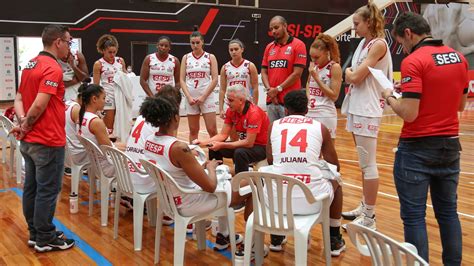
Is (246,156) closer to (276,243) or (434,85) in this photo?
(276,243)

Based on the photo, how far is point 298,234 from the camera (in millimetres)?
2895

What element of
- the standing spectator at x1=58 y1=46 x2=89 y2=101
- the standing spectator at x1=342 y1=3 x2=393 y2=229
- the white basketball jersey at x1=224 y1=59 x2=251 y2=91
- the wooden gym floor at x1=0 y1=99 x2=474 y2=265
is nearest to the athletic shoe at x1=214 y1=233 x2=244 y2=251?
the wooden gym floor at x1=0 y1=99 x2=474 y2=265

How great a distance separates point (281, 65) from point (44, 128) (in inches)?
101

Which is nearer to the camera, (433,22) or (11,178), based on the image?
(11,178)

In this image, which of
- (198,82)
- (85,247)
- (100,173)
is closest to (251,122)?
(100,173)

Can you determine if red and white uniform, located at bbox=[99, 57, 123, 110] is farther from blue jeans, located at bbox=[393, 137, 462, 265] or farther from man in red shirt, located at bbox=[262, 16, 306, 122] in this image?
blue jeans, located at bbox=[393, 137, 462, 265]

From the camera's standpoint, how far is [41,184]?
366 cm

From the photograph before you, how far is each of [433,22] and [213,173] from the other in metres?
15.7

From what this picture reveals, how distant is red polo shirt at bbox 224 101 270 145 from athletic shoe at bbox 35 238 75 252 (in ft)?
5.82

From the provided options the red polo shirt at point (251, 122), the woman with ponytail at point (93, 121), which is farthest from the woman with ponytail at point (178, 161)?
the woman with ponytail at point (93, 121)

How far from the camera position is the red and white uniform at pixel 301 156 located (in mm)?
A: 3043

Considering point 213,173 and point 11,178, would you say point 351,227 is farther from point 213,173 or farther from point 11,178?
point 11,178

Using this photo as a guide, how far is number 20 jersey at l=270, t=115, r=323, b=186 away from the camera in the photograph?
3045mm

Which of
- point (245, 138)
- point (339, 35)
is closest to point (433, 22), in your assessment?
point (339, 35)
